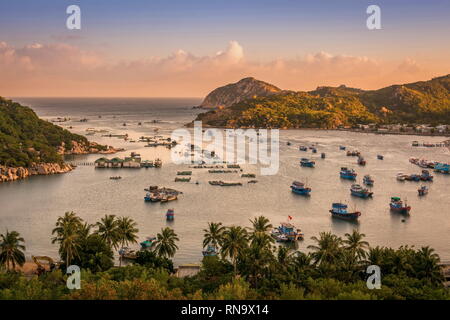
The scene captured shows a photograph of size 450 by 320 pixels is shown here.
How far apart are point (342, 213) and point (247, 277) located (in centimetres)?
2755

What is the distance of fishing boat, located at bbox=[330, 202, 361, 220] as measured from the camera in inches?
2215

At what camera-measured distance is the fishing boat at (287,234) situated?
48062 millimetres

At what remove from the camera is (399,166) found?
9388cm

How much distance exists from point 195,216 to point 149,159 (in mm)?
45719

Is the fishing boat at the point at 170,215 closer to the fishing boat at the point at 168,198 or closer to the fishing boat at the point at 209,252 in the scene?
the fishing boat at the point at 168,198

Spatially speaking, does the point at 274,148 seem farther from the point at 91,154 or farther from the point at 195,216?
the point at 195,216

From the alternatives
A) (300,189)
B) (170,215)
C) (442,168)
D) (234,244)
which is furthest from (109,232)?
(442,168)

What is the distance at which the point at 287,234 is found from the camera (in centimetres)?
4828

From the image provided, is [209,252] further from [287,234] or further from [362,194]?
[362,194]

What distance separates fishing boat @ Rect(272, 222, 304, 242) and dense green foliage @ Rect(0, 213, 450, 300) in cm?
1109

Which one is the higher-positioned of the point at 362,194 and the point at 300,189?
the point at 300,189

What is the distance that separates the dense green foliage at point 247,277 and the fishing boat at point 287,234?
11.1m
